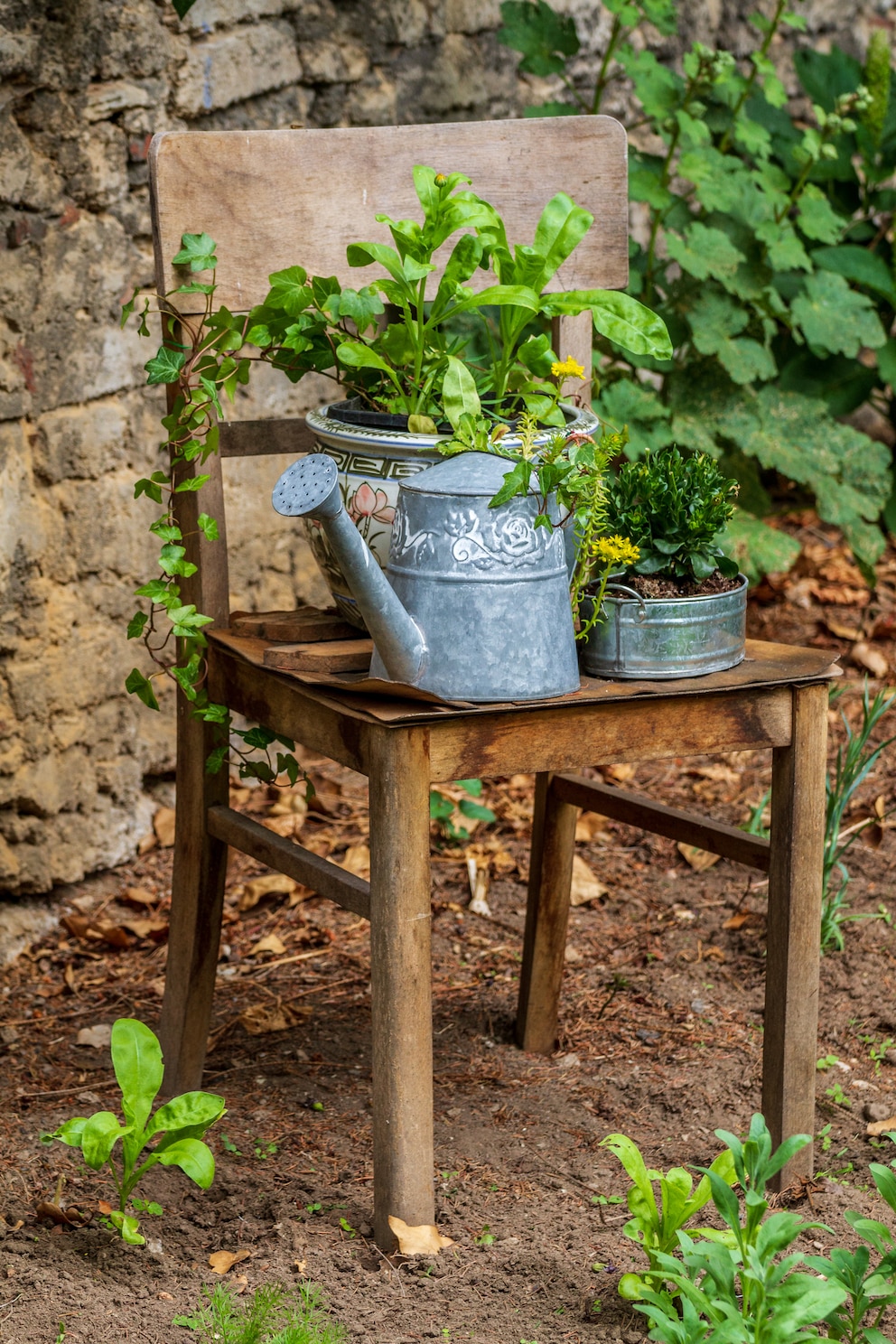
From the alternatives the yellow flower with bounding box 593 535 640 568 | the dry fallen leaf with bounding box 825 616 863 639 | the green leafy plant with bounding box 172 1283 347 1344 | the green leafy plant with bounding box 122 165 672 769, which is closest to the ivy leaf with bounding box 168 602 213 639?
Answer: the green leafy plant with bounding box 122 165 672 769

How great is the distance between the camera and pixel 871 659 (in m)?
3.28

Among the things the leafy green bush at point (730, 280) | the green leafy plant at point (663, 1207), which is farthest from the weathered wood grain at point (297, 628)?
the leafy green bush at point (730, 280)

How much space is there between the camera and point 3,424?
7.22 feet

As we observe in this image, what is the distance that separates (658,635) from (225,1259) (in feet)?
2.54

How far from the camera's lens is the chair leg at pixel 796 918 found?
159 centimetres

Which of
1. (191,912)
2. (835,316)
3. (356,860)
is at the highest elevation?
(835,316)

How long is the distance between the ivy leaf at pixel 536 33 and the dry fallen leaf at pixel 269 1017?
186cm

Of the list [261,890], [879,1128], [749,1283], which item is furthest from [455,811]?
[749,1283]

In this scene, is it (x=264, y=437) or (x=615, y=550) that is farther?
(x=264, y=437)

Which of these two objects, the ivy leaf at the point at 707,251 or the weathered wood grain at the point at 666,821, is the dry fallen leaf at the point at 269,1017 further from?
the ivy leaf at the point at 707,251

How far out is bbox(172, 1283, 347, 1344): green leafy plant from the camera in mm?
1351

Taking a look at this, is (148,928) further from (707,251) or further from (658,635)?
(707,251)

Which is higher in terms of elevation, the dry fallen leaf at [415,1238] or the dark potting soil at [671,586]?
the dark potting soil at [671,586]

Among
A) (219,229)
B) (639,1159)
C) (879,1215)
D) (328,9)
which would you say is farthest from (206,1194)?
(328,9)
